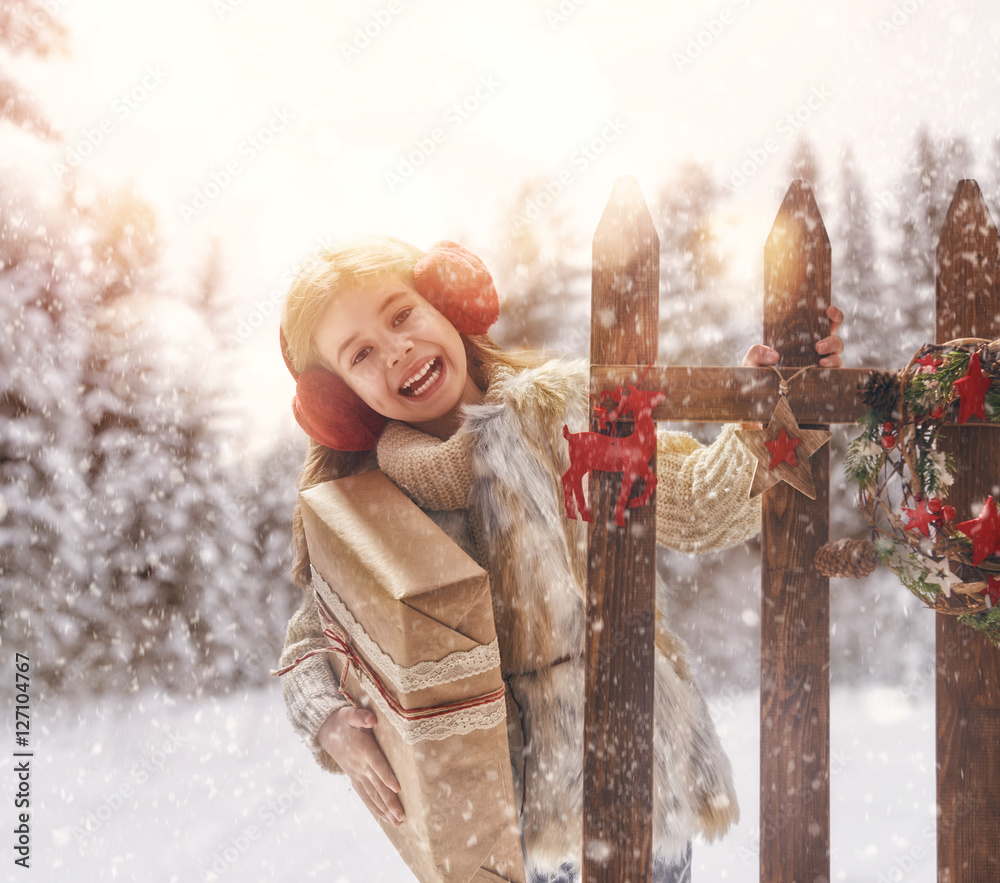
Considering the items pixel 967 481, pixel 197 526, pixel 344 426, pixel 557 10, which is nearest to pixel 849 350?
pixel 967 481

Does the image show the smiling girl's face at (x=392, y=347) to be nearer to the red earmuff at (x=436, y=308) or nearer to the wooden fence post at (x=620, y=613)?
the red earmuff at (x=436, y=308)

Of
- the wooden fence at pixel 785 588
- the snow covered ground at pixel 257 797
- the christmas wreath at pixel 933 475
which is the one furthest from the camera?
the snow covered ground at pixel 257 797

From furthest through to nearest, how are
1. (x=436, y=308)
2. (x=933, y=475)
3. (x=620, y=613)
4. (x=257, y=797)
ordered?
1. (x=257, y=797)
2. (x=436, y=308)
3. (x=620, y=613)
4. (x=933, y=475)

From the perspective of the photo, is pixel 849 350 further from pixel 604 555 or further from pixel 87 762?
pixel 87 762

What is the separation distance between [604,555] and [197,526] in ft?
5.20

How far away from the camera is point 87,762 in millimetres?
1936

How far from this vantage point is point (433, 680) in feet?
2.72

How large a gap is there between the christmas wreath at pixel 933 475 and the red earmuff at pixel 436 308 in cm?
62

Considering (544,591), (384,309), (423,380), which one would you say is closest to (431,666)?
(544,591)

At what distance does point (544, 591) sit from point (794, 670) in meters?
0.42

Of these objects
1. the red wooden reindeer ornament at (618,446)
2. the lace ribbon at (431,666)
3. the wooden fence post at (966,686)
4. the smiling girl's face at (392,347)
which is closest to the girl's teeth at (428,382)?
the smiling girl's face at (392,347)

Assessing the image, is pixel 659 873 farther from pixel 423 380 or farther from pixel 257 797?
pixel 257 797

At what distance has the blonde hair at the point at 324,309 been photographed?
99 centimetres

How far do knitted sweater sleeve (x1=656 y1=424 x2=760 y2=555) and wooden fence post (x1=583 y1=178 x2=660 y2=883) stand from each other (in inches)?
5.7
